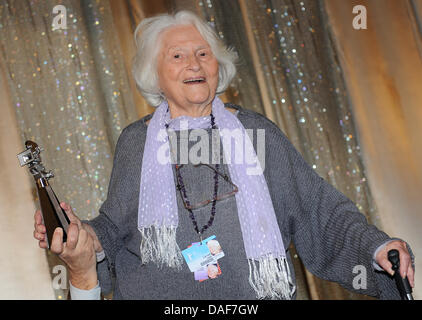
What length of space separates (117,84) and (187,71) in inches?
35.1

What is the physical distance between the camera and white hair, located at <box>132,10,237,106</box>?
A: 2.08m

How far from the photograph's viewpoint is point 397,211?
293 cm

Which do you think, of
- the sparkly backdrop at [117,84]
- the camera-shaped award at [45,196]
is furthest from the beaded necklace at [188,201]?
the sparkly backdrop at [117,84]

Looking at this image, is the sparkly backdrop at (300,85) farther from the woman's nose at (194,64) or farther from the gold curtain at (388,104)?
the woman's nose at (194,64)

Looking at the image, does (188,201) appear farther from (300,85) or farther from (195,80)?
(300,85)

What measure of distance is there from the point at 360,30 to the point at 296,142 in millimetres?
674

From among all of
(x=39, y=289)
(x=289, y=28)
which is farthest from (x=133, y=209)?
(x=289, y=28)

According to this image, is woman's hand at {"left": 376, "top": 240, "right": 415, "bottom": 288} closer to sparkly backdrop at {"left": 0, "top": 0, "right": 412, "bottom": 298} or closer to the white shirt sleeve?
the white shirt sleeve

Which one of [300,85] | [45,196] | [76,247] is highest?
[300,85]

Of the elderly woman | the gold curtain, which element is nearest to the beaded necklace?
the elderly woman

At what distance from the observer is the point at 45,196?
1660 mm

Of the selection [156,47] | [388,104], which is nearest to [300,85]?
[388,104]

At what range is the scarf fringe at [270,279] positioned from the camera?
180cm

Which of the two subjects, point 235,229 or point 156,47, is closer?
point 235,229
